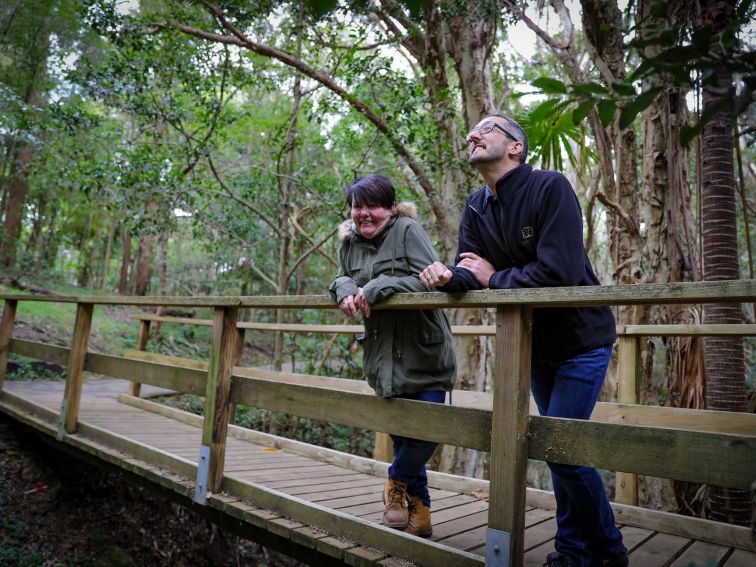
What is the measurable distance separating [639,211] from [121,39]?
6.60 metres

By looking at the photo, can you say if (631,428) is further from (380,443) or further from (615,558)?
(380,443)

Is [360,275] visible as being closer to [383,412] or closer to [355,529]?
[383,412]

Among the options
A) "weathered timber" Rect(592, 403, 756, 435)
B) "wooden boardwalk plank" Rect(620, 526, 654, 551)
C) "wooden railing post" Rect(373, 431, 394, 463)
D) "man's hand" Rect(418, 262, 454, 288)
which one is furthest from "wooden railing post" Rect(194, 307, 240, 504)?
"wooden boardwalk plank" Rect(620, 526, 654, 551)

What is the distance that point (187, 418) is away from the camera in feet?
20.3

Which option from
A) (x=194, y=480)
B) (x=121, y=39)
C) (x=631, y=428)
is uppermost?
(x=121, y=39)

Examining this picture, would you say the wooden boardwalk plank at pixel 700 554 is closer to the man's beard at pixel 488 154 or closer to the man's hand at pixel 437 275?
the man's hand at pixel 437 275

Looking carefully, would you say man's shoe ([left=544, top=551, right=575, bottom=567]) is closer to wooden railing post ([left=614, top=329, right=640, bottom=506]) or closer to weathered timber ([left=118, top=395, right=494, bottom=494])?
weathered timber ([left=118, top=395, right=494, bottom=494])

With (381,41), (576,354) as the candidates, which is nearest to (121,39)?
(381,41)

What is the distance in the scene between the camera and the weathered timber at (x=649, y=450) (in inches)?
67.6

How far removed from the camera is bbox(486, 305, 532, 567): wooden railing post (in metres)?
2.08

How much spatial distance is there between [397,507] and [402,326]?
0.84 metres

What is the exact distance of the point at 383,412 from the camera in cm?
258

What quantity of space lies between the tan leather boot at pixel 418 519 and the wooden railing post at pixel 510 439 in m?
0.63

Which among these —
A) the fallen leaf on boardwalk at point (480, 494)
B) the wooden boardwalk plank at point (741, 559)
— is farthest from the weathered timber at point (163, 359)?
the wooden boardwalk plank at point (741, 559)
